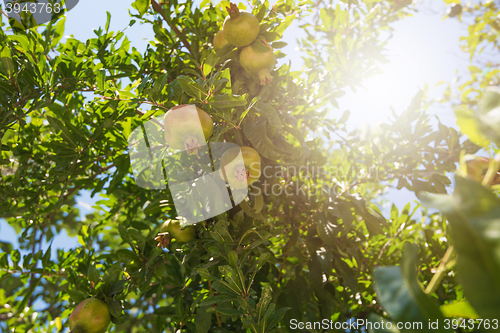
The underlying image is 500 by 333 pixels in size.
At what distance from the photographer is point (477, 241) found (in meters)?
0.22

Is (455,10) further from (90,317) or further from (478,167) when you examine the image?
(90,317)

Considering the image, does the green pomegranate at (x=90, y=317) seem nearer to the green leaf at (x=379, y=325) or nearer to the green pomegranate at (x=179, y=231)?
the green pomegranate at (x=179, y=231)

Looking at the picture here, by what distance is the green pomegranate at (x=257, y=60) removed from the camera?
3.32ft

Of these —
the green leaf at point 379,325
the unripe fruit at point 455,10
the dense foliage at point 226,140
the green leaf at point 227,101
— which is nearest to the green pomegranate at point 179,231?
the dense foliage at point 226,140

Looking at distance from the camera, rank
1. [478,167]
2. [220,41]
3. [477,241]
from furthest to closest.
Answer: [220,41] < [478,167] < [477,241]

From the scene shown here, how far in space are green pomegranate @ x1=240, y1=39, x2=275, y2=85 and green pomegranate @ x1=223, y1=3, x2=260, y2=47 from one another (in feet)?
0.12

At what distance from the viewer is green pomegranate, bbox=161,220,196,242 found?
3.49ft

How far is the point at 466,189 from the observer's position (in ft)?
0.76

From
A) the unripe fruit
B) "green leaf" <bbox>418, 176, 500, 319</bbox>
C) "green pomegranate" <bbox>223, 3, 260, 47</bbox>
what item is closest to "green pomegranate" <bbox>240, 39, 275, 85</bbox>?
"green pomegranate" <bbox>223, 3, 260, 47</bbox>

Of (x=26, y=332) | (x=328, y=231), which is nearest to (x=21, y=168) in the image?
(x=26, y=332)

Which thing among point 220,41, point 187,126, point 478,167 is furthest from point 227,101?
point 478,167

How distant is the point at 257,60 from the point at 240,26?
128 millimetres

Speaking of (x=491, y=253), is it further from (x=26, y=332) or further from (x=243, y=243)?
(x=26, y=332)

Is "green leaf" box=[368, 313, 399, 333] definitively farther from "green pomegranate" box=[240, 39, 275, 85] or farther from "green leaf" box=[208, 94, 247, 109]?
"green pomegranate" box=[240, 39, 275, 85]
